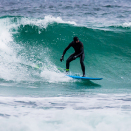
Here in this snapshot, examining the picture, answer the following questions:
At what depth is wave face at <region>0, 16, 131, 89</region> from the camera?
29.2 ft

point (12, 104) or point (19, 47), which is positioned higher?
point (19, 47)

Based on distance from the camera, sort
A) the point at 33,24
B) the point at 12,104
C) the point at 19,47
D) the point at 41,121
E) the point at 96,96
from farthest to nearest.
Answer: the point at 33,24 < the point at 19,47 < the point at 96,96 < the point at 12,104 < the point at 41,121

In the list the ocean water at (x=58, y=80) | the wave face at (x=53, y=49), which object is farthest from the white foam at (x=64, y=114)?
the wave face at (x=53, y=49)

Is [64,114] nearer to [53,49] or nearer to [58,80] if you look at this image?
[58,80]

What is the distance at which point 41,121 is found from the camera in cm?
448

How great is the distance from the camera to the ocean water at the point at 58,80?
451cm

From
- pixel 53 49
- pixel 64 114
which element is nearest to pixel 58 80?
pixel 64 114

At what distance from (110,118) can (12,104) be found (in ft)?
7.52

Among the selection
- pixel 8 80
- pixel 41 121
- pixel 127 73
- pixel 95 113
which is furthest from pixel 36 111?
pixel 127 73

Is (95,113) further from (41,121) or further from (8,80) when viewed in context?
(8,80)

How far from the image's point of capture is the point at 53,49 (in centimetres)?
1181

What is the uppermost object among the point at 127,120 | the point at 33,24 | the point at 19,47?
the point at 33,24

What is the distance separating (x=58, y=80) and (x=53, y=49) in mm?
4120

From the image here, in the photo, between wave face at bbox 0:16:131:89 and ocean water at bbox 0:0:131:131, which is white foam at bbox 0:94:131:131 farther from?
wave face at bbox 0:16:131:89
